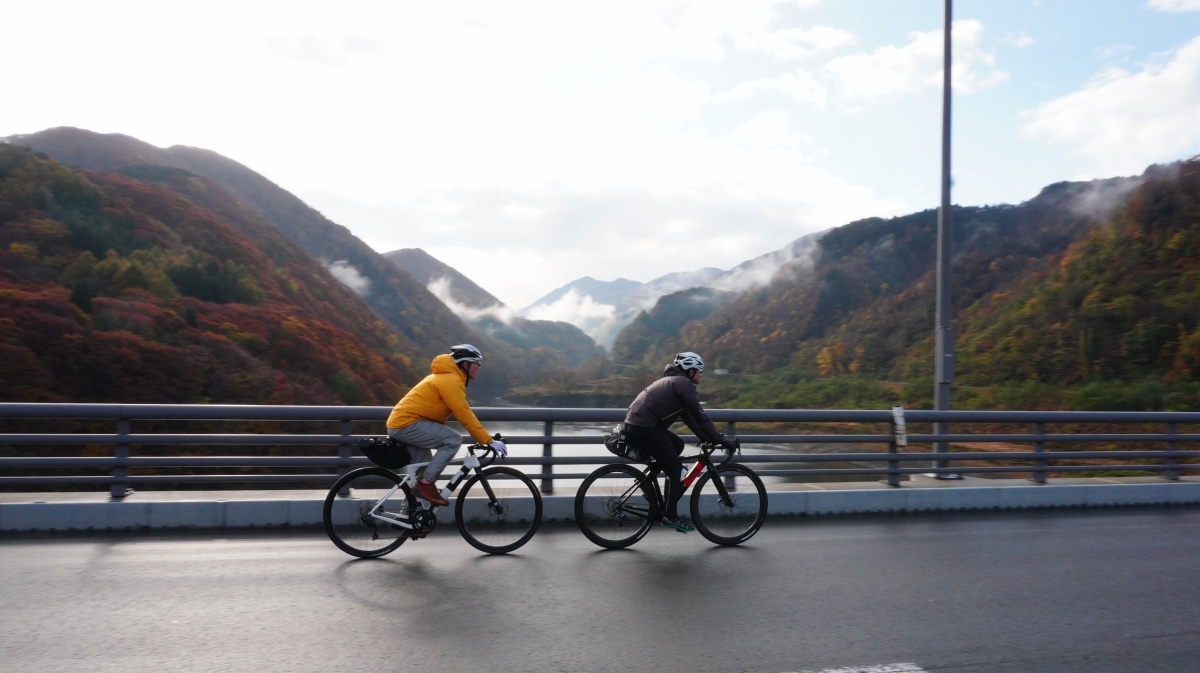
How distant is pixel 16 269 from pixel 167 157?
93.8 meters

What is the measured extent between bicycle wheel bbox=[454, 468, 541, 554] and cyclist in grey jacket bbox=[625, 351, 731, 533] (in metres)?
1.09

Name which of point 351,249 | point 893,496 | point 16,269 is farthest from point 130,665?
point 351,249

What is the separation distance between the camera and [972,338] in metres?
45.5

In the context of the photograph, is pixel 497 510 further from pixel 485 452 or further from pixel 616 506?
pixel 616 506

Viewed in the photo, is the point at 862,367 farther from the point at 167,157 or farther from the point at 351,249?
the point at 167,157

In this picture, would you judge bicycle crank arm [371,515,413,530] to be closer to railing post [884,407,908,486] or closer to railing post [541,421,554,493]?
railing post [541,421,554,493]

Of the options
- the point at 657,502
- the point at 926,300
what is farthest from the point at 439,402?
the point at 926,300

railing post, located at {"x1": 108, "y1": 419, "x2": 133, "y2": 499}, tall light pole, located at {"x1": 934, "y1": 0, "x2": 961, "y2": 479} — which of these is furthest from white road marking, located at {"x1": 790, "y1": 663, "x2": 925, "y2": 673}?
tall light pole, located at {"x1": 934, "y1": 0, "x2": 961, "y2": 479}

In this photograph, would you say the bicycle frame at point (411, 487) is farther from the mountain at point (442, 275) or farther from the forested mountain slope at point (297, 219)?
the mountain at point (442, 275)

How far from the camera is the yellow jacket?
7117 mm

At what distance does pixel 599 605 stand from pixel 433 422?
230 cm

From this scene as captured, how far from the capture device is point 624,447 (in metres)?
7.89

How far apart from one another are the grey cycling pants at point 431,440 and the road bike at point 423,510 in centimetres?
14

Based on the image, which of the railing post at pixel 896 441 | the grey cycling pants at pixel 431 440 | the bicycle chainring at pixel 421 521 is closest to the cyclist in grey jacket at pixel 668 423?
the grey cycling pants at pixel 431 440
